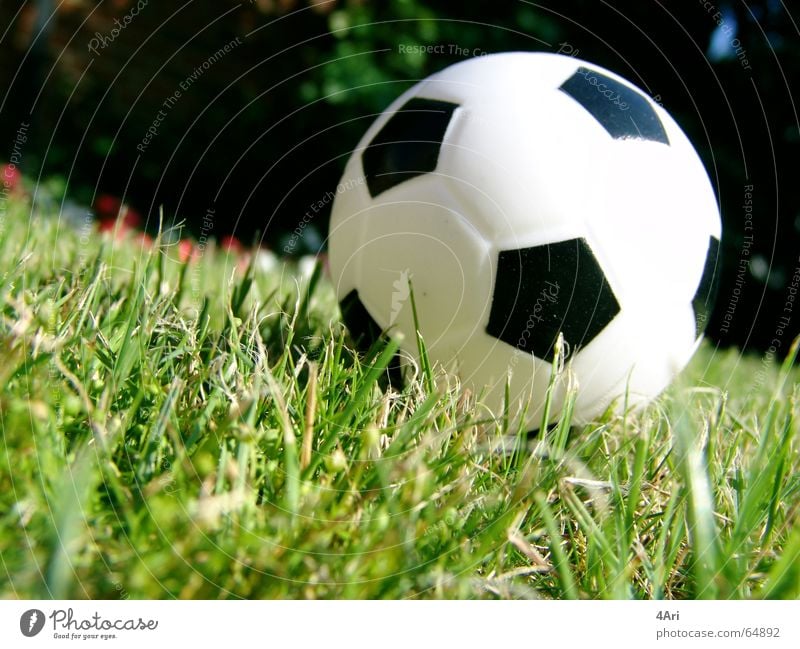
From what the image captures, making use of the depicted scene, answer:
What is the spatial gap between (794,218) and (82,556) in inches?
234

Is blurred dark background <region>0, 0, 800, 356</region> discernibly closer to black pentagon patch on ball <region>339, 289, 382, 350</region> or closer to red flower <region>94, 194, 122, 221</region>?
red flower <region>94, 194, 122, 221</region>

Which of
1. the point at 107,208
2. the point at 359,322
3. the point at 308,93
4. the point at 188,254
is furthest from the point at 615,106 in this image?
the point at 107,208

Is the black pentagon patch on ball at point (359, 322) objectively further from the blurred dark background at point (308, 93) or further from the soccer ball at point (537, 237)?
the blurred dark background at point (308, 93)

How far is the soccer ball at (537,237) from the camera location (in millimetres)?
1476

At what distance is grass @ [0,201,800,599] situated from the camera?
0.90 meters

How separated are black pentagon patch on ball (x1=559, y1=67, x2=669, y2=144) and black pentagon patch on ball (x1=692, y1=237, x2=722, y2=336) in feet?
0.88

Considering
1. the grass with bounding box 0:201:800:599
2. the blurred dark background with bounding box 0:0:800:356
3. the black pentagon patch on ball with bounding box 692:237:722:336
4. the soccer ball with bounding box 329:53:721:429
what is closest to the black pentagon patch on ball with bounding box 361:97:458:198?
the soccer ball with bounding box 329:53:721:429

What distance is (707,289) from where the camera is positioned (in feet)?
5.40

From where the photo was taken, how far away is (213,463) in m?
1.08

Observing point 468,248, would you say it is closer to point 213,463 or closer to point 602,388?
point 602,388

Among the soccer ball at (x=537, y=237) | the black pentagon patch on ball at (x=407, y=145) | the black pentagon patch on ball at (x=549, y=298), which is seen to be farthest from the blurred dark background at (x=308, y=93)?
the black pentagon patch on ball at (x=549, y=298)

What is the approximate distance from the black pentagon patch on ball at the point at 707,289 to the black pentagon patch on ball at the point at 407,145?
0.64 meters

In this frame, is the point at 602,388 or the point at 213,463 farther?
the point at 602,388

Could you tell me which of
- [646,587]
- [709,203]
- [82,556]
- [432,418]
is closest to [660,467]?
[646,587]
